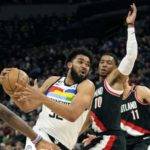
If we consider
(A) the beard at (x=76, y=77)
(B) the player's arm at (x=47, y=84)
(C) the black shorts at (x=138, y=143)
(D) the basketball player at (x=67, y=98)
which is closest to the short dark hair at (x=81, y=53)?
(D) the basketball player at (x=67, y=98)

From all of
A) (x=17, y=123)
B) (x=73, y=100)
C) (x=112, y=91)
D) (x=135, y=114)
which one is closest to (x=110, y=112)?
(x=112, y=91)

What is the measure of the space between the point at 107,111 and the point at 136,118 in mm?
945

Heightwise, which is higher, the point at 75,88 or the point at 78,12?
the point at 75,88

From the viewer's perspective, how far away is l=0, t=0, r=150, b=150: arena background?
2283cm

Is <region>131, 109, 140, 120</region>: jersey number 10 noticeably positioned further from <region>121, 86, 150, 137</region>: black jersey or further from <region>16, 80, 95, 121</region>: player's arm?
<region>16, 80, 95, 121</region>: player's arm

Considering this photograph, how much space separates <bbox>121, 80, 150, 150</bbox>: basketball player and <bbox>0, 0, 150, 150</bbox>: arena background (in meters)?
13.9

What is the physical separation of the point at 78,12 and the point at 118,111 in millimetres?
21814

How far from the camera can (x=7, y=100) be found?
18.5 metres

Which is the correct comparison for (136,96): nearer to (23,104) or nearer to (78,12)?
(23,104)

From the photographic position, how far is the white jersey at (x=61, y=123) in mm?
6258

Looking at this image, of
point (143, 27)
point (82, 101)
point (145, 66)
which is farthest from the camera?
point (143, 27)

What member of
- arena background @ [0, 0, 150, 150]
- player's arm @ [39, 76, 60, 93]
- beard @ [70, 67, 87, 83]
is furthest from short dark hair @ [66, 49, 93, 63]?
arena background @ [0, 0, 150, 150]

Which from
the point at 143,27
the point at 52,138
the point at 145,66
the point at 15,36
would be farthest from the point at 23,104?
the point at 15,36

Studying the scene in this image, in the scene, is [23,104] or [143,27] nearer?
[23,104]
